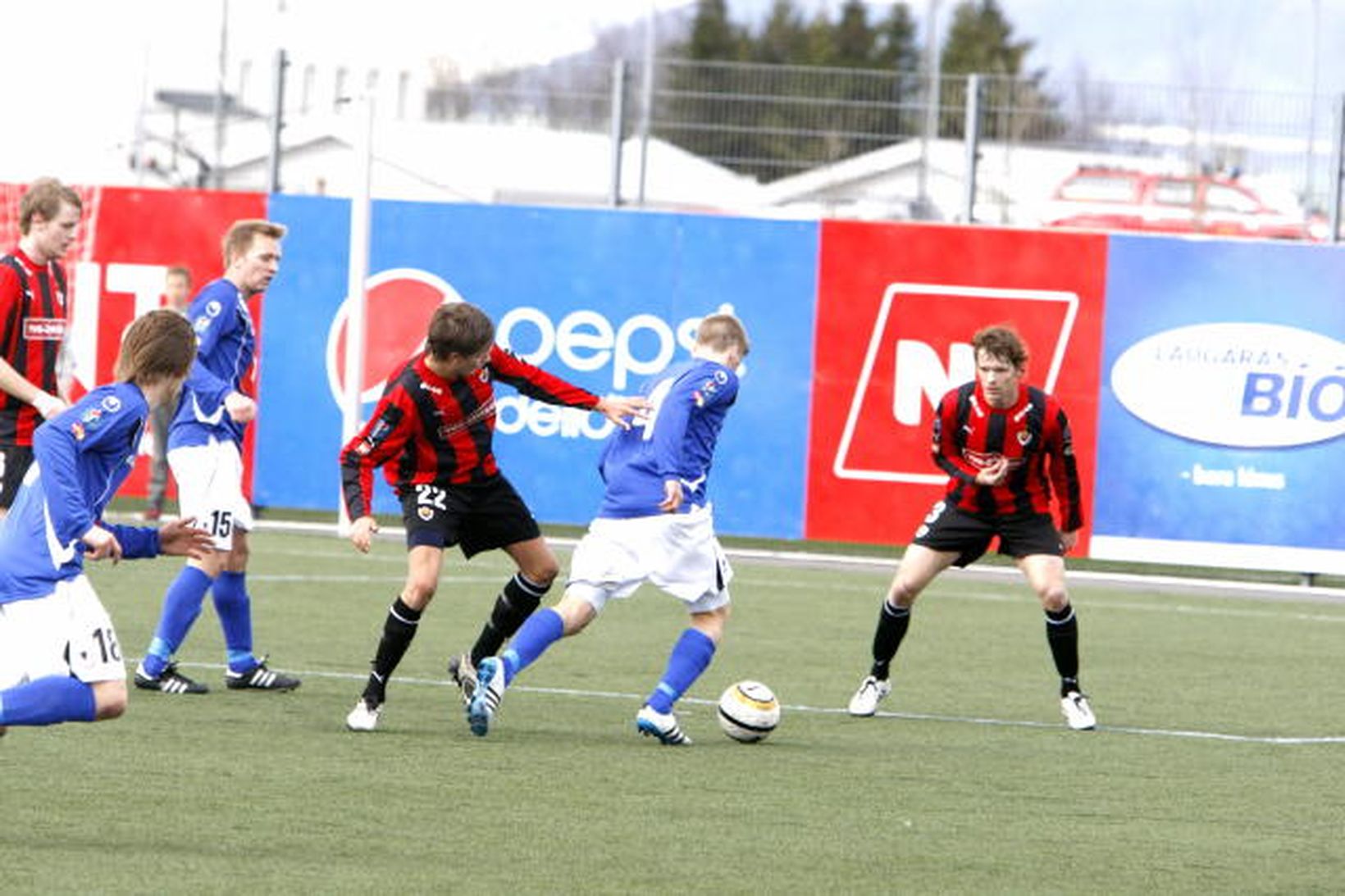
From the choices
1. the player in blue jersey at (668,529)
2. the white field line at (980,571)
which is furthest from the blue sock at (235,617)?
the white field line at (980,571)

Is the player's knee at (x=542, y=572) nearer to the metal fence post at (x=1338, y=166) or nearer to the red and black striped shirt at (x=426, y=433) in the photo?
the red and black striped shirt at (x=426, y=433)

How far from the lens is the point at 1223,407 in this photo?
18.3 meters

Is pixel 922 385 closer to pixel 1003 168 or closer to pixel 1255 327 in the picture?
pixel 1255 327

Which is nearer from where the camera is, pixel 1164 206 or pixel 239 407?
pixel 239 407

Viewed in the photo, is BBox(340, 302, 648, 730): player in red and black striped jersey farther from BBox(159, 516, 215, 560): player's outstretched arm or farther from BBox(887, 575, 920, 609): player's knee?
BBox(159, 516, 215, 560): player's outstretched arm

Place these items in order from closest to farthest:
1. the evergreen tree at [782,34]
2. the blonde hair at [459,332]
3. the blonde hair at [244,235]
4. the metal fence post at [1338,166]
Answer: the blonde hair at [459,332] < the blonde hair at [244,235] < the metal fence post at [1338,166] < the evergreen tree at [782,34]

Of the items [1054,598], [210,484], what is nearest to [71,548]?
[210,484]

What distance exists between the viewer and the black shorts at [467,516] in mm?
10586

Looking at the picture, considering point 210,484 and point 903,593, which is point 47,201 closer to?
point 210,484

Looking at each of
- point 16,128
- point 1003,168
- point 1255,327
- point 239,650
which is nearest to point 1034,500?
point 239,650

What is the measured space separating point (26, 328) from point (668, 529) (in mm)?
2704

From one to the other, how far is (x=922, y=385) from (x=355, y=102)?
457 centimetres

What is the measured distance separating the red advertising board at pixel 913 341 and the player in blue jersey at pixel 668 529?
8.12 m

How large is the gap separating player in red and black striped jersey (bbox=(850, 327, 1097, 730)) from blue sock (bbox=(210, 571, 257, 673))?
265 cm
